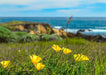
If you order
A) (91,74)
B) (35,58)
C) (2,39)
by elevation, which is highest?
(35,58)

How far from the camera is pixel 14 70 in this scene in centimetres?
193

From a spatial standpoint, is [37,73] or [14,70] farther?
[14,70]

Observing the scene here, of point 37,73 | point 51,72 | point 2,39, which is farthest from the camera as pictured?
point 2,39

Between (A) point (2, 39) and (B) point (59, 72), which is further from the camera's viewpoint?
(A) point (2, 39)

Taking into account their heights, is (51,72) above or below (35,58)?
below

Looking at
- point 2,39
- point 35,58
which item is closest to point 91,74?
point 35,58

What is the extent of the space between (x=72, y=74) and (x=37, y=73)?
0.46m

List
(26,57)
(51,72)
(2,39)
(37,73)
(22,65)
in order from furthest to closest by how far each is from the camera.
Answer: (2,39)
(26,57)
(22,65)
(51,72)
(37,73)

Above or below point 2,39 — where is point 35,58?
above

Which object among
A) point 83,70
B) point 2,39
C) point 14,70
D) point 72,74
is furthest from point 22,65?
point 2,39

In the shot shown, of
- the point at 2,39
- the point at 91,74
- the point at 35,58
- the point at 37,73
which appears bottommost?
the point at 2,39

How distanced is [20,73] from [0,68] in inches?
11.6

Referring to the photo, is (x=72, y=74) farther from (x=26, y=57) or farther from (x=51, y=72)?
(x=26, y=57)

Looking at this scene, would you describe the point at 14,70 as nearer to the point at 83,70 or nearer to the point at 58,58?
the point at 58,58
